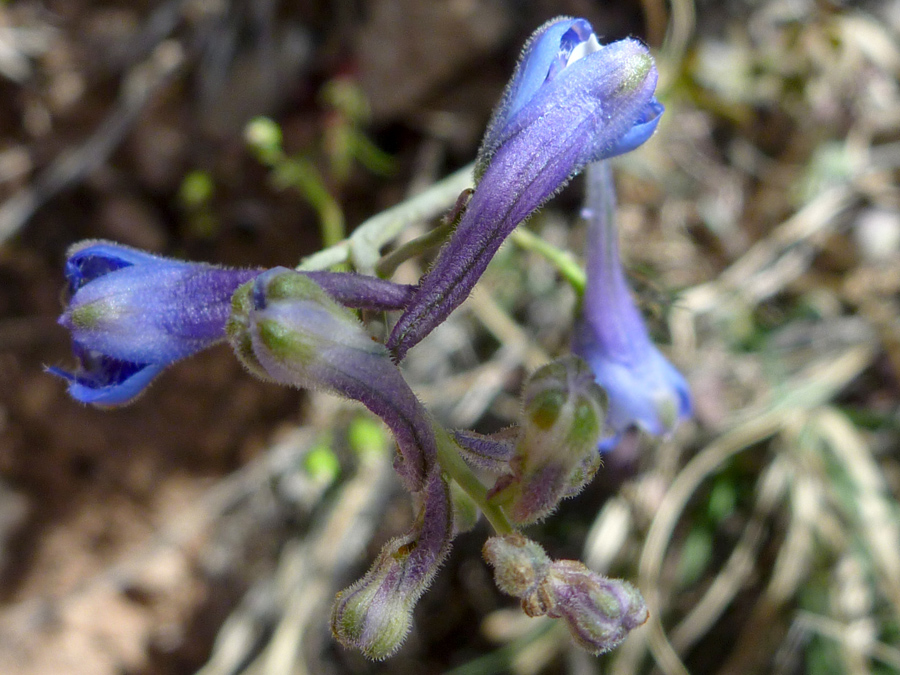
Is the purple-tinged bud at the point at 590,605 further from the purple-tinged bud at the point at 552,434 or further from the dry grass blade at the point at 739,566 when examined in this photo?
the dry grass blade at the point at 739,566

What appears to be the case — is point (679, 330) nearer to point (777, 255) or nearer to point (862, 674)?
point (777, 255)

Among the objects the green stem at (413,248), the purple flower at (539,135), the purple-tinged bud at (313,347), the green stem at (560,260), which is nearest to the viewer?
the purple-tinged bud at (313,347)

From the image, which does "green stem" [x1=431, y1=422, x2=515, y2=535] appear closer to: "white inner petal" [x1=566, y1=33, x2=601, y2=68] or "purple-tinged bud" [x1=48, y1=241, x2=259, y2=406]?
"purple-tinged bud" [x1=48, y1=241, x2=259, y2=406]

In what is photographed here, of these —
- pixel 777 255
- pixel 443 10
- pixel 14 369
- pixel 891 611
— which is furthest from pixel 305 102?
pixel 891 611

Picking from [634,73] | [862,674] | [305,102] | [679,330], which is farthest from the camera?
[305,102]

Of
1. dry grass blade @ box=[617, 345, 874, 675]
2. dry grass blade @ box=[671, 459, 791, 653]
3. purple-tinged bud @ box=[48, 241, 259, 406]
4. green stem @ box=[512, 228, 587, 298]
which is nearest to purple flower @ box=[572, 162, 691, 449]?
green stem @ box=[512, 228, 587, 298]

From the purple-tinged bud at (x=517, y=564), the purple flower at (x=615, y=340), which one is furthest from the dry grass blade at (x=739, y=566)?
the purple-tinged bud at (x=517, y=564)

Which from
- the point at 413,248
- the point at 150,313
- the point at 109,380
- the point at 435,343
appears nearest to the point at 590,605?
the point at 413,248
